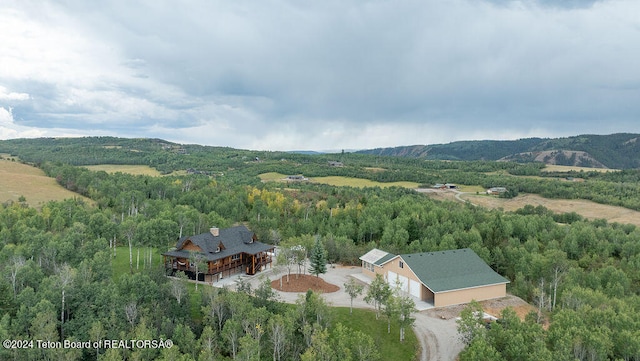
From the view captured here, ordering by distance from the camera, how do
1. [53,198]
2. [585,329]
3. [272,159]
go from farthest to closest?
[272,159], [53,198], [585,329]

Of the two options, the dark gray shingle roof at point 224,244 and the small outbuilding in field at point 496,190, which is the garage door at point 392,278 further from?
the small outbuilding in field at point 496,190

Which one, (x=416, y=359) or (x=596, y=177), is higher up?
(x=596, y=177)

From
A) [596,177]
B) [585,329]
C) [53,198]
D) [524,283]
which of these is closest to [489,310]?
[524,283]

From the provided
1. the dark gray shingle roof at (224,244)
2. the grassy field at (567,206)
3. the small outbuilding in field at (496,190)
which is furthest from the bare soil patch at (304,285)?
the small outbuilding in field at (496,190)

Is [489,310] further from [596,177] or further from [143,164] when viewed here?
[143,164]

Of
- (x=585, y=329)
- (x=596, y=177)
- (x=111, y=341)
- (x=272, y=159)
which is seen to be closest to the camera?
(x=585, y=329)
